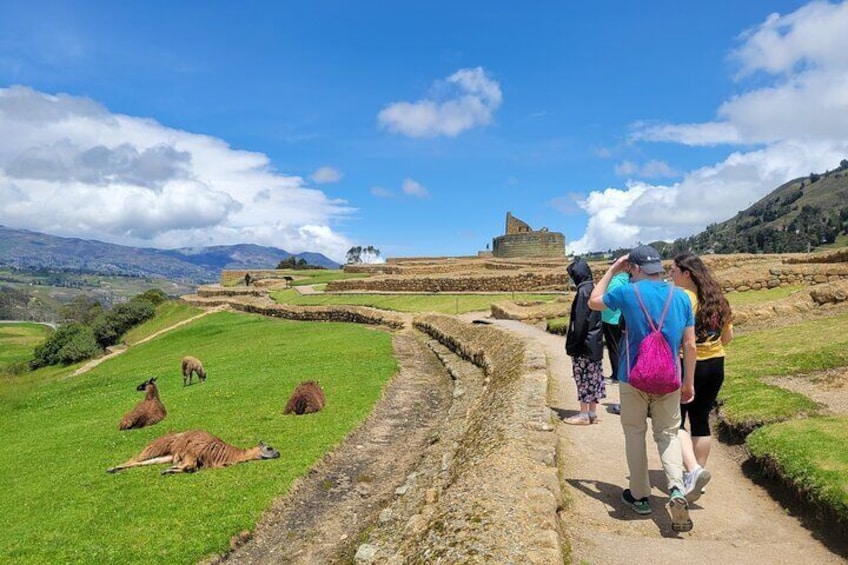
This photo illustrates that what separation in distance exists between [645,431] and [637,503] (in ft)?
2.69

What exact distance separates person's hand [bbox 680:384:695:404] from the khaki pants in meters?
0.23

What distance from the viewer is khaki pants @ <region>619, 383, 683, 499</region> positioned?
5.48 meters

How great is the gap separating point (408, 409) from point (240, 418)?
406 centimetres

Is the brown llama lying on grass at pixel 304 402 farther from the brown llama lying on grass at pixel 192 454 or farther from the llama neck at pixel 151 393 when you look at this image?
the llama neck at pixel 151 393

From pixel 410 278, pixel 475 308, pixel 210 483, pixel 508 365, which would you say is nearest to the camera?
pixel 210 483

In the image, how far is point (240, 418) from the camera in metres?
12.7

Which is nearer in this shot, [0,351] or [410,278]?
[410,278]

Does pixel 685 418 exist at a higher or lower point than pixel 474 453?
higher

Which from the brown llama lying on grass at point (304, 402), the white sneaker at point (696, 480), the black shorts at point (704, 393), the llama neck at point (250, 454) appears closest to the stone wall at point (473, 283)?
the brown llama lying on grass at point (304, 402)

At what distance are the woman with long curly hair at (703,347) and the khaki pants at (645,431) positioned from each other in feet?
1.41

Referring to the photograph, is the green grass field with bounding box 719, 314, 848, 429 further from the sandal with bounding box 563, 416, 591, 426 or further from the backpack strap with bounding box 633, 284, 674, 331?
the backpack strap with bounding box 633, 284, 674, 331

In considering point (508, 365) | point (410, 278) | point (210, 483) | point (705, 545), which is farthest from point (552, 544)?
point (410, 278)

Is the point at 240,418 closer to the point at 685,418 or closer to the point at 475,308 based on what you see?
the point at 685,418

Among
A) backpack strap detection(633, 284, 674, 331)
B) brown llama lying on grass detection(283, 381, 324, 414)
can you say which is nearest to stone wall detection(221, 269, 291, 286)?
brown llama lying on grass detection(283, 381, 324, 414)
